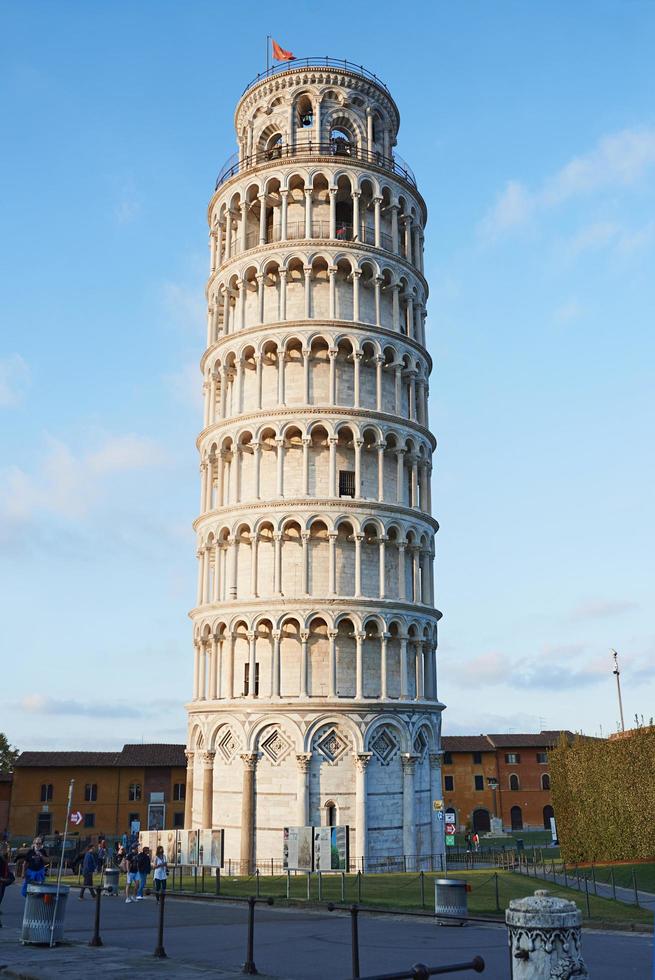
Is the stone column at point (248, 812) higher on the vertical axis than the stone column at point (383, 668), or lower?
lower

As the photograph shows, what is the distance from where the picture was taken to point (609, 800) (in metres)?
43.9

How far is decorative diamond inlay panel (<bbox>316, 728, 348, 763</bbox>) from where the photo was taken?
43000 millimetres

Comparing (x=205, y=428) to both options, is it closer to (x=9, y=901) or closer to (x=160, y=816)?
(x=9, y=901)

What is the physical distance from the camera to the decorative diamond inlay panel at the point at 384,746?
43.8 meters

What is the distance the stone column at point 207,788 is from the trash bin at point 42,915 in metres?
27.6

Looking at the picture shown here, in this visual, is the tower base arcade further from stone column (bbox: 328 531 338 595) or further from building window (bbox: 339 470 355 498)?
building window (bbox: 339 470 355 498)

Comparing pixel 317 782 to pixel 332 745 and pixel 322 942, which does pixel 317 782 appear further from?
pixel 322 942

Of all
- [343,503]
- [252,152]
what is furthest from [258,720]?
[252,152]

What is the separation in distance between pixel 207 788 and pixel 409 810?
9.93 m

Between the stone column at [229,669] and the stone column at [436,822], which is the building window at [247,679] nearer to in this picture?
the stone column at [229,669]

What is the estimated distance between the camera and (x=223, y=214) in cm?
5409

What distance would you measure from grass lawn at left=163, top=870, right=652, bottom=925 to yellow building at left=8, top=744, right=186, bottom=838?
4028 cm

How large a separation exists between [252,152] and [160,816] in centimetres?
5442

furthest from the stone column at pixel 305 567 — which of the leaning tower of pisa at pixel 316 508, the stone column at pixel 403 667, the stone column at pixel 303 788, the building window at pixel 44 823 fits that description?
the building window at pixel 44 823
